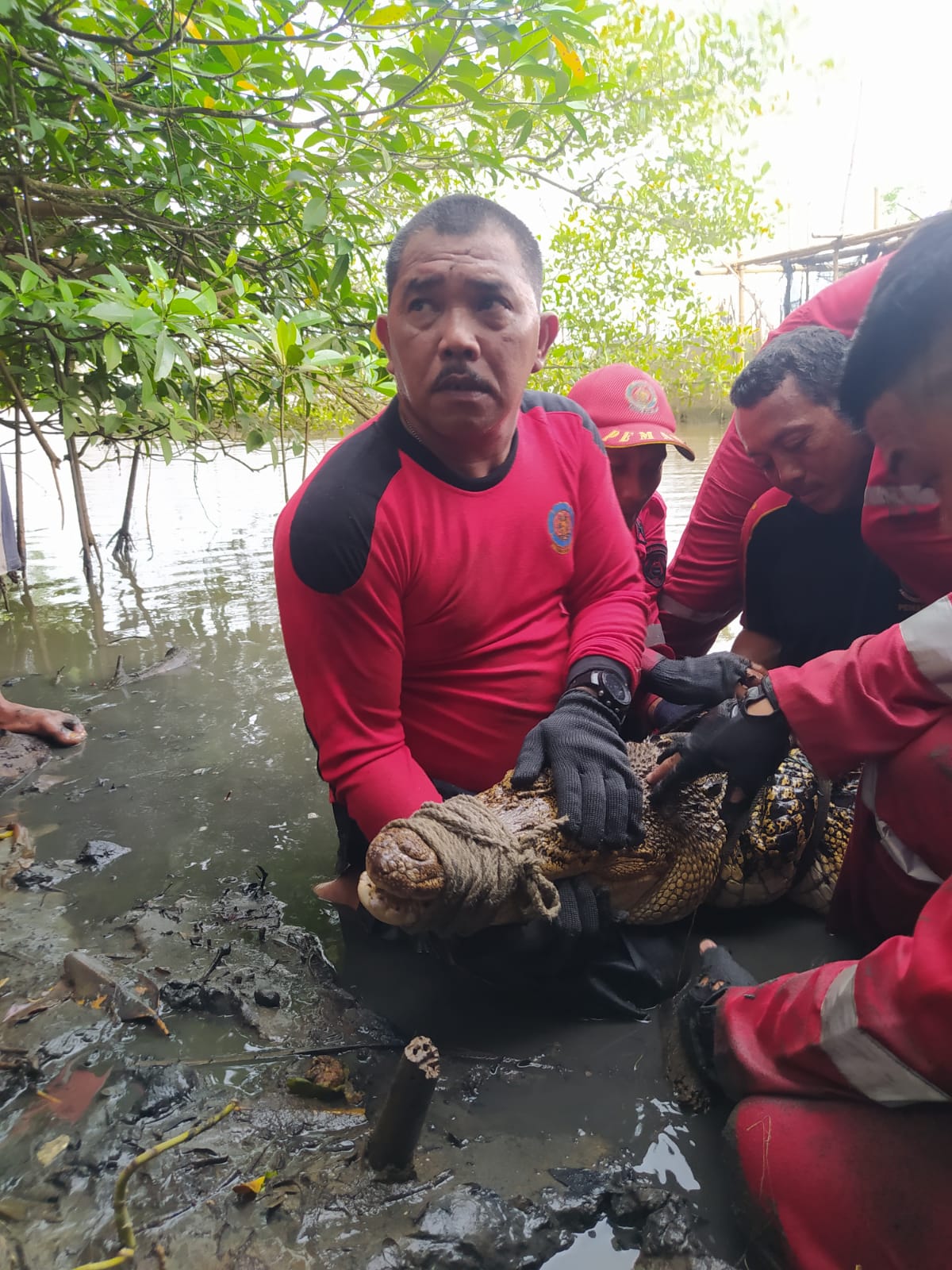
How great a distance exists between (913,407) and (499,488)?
3.09ft

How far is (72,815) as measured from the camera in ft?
8.50

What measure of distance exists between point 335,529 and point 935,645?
3.94 feet

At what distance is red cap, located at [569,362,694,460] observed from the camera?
2740 mm

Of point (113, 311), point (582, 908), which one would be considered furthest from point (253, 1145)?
point (113, 311)

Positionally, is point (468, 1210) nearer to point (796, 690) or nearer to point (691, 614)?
point (796, 690)

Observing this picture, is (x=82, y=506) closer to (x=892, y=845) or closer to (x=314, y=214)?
(x=314, y=214)

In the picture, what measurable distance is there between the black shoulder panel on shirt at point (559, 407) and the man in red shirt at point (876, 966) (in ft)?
2.78

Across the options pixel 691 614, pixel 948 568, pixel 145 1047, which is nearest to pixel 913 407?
pixel 948 568

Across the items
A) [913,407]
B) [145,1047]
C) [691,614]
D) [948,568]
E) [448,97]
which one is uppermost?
[448,97]

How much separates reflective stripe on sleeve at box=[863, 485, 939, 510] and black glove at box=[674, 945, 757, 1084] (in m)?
1.03

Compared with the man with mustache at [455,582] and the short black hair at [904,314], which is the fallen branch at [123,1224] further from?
the short black hair at [904,314]

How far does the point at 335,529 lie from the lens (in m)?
1.66

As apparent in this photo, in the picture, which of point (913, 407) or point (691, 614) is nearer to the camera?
point (913, 407)

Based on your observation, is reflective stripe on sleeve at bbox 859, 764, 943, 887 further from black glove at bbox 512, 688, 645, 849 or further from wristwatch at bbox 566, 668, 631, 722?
wristwatch at bbox 566, 668, 631, 722
